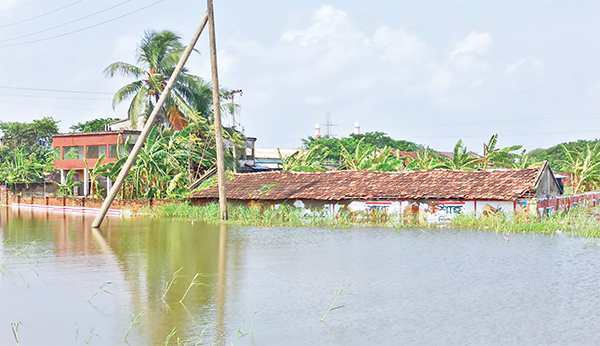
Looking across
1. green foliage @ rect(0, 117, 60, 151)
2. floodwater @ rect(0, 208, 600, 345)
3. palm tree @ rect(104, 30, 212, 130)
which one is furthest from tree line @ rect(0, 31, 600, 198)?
green foliage @ rect(0, 117, 60, 151)

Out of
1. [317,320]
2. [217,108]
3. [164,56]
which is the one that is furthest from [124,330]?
[164,56]

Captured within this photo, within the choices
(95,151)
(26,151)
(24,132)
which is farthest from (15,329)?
(24,132)

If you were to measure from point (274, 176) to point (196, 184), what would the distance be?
485 centimetres

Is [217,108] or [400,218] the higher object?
[217,108]

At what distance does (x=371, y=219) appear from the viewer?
2484 centimetres

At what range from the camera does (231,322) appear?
985 cm

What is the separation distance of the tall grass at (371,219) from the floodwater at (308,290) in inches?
53.6

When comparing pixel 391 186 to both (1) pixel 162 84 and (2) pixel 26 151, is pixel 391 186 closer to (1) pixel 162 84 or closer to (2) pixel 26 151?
(1) pixel 162 84

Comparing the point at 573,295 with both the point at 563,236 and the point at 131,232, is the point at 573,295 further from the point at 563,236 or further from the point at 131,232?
the point at 131,232

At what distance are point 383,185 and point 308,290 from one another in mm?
14654

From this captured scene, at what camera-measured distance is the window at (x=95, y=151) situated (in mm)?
43281

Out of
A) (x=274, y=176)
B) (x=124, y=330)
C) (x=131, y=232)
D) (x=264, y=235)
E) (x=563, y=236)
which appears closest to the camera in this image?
(x=124, y=330)

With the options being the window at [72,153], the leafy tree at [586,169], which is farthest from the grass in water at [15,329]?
the window at [72,153]

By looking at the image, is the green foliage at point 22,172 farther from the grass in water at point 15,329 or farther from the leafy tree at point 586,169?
the grass in water at point 15,329
